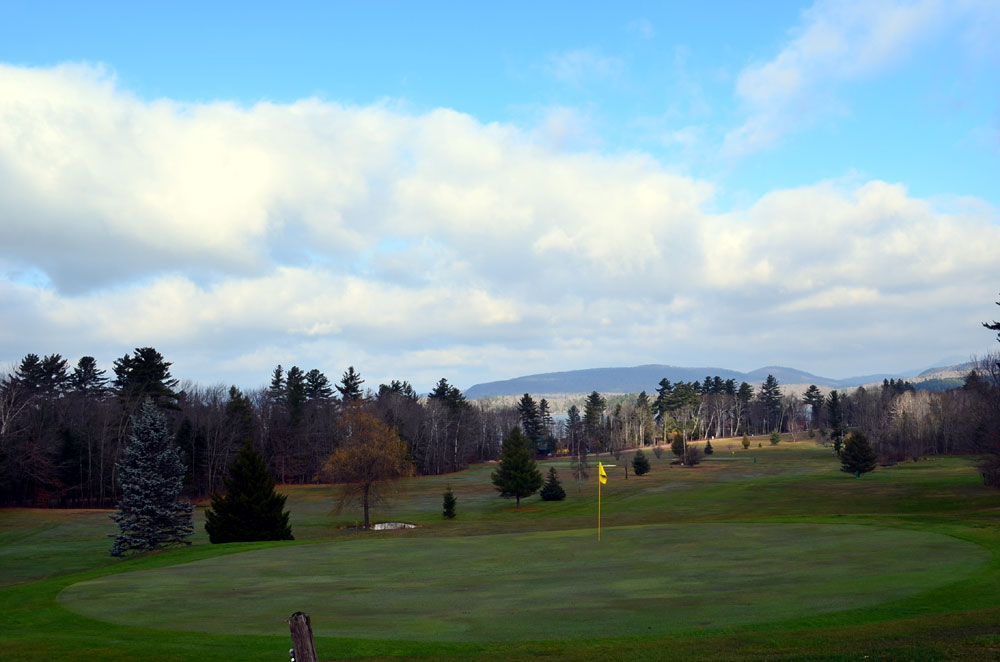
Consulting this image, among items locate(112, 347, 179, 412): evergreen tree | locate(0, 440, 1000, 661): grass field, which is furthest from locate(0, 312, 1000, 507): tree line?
locate(0, 440, 1000, 661): grass field

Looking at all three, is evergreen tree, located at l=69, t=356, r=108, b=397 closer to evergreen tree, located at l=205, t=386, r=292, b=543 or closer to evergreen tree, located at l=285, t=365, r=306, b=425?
evergreen tree, located at l=285, t=365, r=306, b=425

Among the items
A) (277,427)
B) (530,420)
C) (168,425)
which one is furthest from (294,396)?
(530,420)

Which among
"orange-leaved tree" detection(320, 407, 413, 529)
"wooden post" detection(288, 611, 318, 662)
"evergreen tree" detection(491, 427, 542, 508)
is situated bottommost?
"evergreen tree" detection(491, 427, 542, 508)

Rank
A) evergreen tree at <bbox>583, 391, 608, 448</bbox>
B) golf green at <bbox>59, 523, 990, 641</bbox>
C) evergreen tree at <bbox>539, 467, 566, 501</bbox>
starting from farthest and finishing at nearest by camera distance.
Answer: evergreen tree at <bbox>583, 391, 608, 448</bbox>, evergreen tree at <bbox>539, 467, 566, 501</bbox>, golf green at <bbox>59, 523, 990, 641</bbox>

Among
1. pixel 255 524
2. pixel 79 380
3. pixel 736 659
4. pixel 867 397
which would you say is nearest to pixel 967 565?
pixel 736 659

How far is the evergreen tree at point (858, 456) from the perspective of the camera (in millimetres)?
81125

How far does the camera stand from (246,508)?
43500 millimetres

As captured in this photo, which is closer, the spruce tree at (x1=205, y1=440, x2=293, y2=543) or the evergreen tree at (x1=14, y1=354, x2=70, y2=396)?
the spruce tree at (x1=205, y1=440, x2=293, y2=543)

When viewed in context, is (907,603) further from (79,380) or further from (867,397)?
(867,397)

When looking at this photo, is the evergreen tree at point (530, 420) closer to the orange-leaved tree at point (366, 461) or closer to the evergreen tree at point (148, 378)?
the evergreen tree at point (148, 378)

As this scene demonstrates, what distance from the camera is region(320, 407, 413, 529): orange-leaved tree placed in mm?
59594

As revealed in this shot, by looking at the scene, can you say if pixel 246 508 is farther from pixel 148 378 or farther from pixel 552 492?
pixel 148 378

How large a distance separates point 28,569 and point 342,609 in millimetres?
34211

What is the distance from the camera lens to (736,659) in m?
12.8
